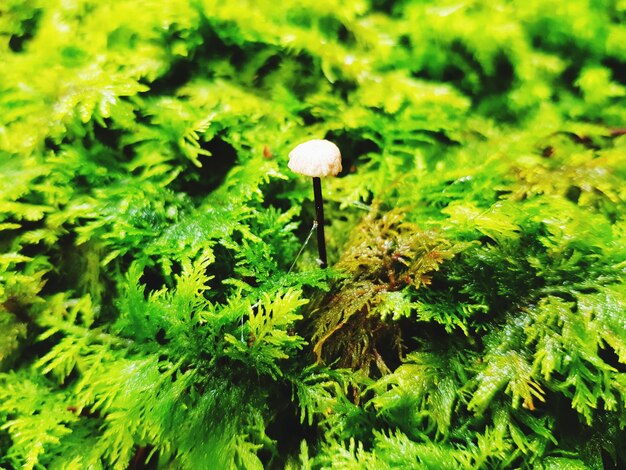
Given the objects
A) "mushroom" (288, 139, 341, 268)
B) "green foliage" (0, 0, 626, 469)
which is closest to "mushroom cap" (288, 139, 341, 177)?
"mushroom" (288, 139, 341, 268)

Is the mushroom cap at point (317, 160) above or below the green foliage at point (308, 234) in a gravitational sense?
above

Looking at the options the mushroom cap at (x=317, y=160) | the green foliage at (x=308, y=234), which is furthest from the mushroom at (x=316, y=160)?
the green foliage at (x=308, y=234)

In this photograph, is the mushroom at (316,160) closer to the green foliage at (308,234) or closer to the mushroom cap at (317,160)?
the mushroom cap at (317,160)

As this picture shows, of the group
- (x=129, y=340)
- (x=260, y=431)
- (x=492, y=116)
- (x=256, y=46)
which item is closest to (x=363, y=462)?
(x=260, y=431)

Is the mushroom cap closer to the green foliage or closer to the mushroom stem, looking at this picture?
the mushroom stem

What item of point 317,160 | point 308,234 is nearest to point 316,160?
point 317,160

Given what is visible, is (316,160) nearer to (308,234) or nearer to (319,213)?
(319,213)
